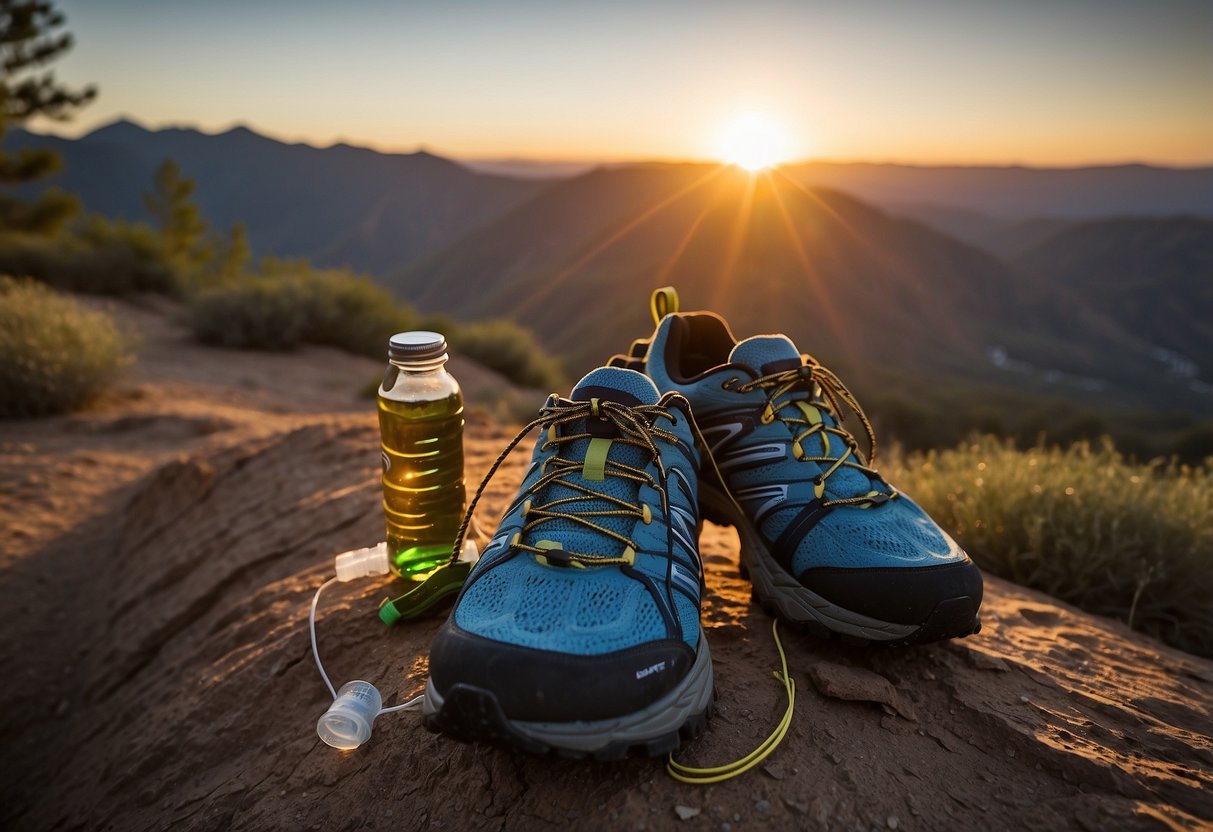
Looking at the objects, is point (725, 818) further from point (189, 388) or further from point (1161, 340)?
point (1161, 340)

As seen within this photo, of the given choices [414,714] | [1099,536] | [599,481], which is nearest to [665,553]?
[599,481]

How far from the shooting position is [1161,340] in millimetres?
115062

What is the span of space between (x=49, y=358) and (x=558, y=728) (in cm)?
605

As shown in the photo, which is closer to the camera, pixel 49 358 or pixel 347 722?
pixel 347 722

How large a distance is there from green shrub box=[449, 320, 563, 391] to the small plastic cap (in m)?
12.0

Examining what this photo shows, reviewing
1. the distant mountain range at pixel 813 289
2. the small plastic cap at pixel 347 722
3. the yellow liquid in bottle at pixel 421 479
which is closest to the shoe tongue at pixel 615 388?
the yellow liquid in bottle at pixel 421 479

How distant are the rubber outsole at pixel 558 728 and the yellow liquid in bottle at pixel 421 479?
0.93m

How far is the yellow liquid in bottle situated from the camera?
1.99 m

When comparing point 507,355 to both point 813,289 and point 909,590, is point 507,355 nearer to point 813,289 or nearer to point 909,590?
point 909,590

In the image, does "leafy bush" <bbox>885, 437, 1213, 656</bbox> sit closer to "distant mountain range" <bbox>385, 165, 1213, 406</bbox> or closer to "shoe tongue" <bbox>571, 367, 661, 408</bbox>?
"shoe tongue" <bbox>571, 367, 661, 408</bbox>

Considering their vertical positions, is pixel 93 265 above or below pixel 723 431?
below

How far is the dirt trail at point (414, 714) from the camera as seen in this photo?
4.27 ft

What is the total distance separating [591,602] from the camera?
53.3 inches

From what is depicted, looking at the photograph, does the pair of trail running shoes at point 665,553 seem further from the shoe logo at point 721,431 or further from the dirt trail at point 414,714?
the dirt trail at point 414,714
